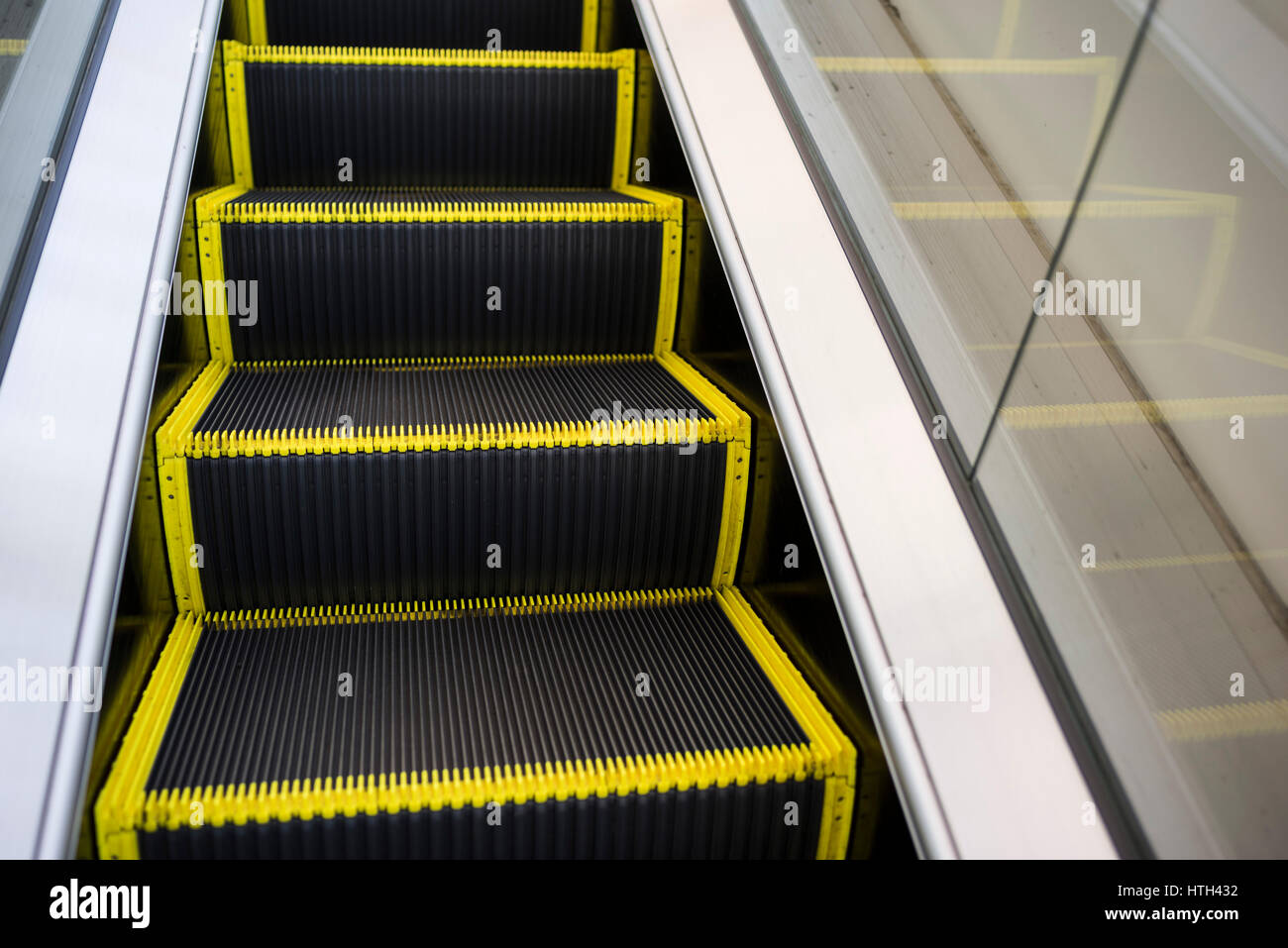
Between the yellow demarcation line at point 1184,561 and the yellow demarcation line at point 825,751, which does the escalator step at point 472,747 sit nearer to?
the yellow demarcation line at point 825,751

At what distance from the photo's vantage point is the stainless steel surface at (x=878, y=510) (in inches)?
37.7

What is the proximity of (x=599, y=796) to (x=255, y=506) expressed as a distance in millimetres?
614

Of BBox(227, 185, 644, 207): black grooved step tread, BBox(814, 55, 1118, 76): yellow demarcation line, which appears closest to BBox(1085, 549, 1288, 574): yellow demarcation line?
BBox(814, 55, 1118, 76): yellow demarcation line

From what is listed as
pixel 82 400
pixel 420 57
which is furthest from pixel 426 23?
pixel 82 400

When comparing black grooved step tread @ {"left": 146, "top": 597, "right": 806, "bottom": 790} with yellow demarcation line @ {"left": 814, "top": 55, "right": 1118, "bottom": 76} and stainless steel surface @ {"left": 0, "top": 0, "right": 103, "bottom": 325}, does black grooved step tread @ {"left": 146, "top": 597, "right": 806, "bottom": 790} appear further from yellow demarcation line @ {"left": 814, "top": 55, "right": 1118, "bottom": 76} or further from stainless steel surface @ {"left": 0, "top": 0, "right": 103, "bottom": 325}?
yellow demarcation line @ {"left": 814, "top": 55, "right": 1118, "bottom": 76}

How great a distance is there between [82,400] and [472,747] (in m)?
0.62

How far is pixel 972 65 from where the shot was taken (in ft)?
4.63

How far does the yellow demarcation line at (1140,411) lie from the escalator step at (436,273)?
793 millimetres

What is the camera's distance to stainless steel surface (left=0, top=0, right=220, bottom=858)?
0.91 metres

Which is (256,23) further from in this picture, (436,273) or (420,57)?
(436,273)

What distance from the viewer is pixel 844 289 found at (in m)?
1.44

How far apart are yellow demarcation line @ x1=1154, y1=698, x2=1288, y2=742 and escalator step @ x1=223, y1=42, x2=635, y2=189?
149cm
